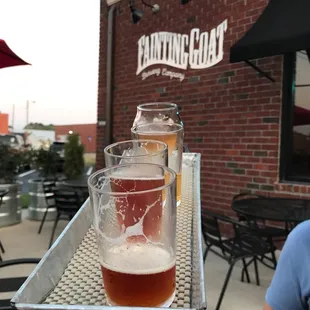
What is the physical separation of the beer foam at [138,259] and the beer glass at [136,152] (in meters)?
0.15

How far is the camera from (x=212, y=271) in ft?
12.3

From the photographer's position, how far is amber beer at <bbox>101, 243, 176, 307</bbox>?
0.43 metres

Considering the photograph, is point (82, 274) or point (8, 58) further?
point (8, 58)

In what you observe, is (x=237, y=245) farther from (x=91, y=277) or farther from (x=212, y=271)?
(x=91, y=277)

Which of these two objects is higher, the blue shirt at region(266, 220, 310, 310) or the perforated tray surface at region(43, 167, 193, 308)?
the perforated tray surface at region(43, 167, 193, 308)

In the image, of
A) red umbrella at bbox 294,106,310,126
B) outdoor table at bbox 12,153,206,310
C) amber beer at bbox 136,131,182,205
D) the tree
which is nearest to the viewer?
outdoor table at bbox 12,153,206,310

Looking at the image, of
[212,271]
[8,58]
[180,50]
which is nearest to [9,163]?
[8,58]

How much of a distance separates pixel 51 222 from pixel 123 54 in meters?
3.11

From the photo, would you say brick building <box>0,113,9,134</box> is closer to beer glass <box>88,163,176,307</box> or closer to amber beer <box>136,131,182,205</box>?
amber beer <box>136,131,182,205</box>

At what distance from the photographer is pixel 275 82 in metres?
4.22

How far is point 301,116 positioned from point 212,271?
6.49 feet

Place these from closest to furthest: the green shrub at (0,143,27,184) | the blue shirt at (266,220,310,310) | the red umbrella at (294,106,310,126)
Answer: the blue shirt at (266,220,310,310), the red umbrella at (294,106,310,126), the green shrub at (0,143,27,184)

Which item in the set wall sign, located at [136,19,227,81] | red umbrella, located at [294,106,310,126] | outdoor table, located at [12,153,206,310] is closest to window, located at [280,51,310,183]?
red umbrella, located at [294,106,310,126]

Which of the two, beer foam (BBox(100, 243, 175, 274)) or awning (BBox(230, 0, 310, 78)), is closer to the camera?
beer foam (BBox(100, 243, 175, 274))
